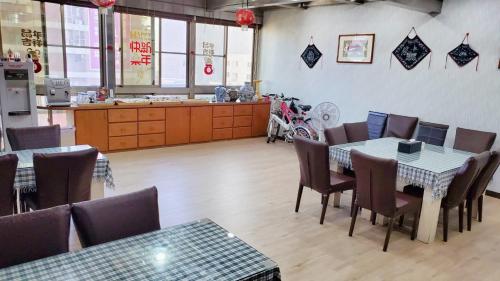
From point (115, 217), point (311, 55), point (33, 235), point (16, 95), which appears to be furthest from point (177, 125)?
point (33, 235)

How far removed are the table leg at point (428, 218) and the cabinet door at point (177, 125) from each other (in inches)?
179

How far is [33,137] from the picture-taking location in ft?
11.4

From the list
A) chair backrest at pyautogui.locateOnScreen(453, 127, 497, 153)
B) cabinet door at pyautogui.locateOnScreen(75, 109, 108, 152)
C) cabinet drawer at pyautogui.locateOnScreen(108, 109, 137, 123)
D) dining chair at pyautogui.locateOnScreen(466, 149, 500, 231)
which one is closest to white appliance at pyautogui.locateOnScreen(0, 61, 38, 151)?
cabinet door at pyautogui.locateOnScreen(75, 109, 108, 152)

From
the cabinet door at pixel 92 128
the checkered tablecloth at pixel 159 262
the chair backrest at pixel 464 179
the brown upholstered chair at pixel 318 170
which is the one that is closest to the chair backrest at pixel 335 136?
the brown upholstered chair at pixel 318 170

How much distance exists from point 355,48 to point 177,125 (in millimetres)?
3425

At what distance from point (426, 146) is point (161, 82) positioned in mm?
4883

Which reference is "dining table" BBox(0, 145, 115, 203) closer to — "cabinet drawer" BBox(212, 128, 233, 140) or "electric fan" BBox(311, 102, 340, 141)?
"cabinet drawer" BBox(212, 128, 233, 140)

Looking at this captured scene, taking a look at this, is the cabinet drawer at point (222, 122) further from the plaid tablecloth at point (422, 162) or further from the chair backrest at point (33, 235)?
the chair backrest at point (33, 235)

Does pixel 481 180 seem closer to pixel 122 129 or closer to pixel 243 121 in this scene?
pixel 243 121

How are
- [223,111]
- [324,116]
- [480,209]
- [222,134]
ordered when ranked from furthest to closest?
[222,134]
[223,111]
[324,116]
[480,209]

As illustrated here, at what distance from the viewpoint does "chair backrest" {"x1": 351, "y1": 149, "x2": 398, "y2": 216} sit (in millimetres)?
3088

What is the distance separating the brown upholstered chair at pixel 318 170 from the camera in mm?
3578

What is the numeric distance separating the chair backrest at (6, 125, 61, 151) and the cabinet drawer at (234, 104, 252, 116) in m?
4.28

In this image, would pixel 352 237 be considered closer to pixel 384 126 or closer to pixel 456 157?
pixel 456 157
